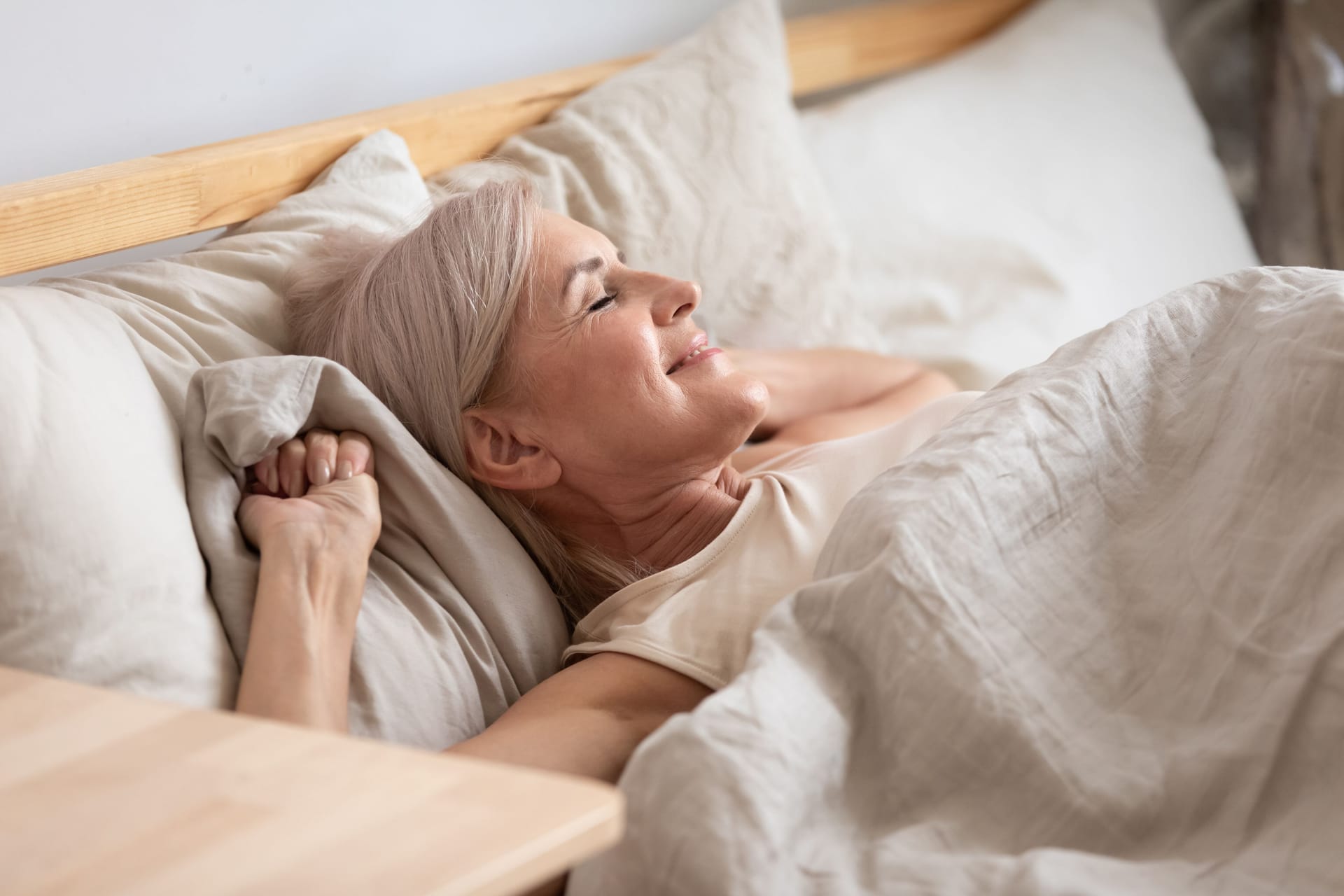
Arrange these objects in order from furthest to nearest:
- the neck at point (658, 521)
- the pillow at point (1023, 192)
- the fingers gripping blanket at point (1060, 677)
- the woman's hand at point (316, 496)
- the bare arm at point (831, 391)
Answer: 1. the pillow at point (1023, 192)
2. the bare arm at point (831, 391)
3. the neck at point (658, 521)
4. the woman's hand at point (316, 496)
5. the fingers gripping blanket at point (1060, 677)

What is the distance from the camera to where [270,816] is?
22.1 inches

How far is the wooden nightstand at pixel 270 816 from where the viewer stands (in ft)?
1.72

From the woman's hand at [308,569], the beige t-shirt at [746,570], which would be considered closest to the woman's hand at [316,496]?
the woman's hand at [308,569]

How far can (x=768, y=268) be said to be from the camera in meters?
1.59

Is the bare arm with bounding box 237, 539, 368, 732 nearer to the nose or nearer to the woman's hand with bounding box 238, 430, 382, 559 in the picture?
the woman's hand with bounding box 238, 430, 382, 559

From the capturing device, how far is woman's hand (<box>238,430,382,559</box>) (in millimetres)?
966

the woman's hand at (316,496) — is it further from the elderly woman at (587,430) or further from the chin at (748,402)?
the chin at (748,402)

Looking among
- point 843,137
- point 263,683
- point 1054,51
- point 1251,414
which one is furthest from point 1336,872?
point 1054,51

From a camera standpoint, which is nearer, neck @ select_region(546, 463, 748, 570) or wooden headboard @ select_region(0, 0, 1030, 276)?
wooden headboard @ select_region(0, 0, 1030, 276)

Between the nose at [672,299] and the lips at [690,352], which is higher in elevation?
the nose at [672,299]

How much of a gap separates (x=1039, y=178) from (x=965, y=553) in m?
1.20

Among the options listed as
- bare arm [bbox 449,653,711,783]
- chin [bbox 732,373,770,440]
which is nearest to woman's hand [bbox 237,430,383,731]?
bare arm [bbox 449,653,711,783]

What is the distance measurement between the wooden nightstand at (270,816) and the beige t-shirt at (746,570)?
17.7 inches

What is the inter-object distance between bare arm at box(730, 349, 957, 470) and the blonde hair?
0.33m
